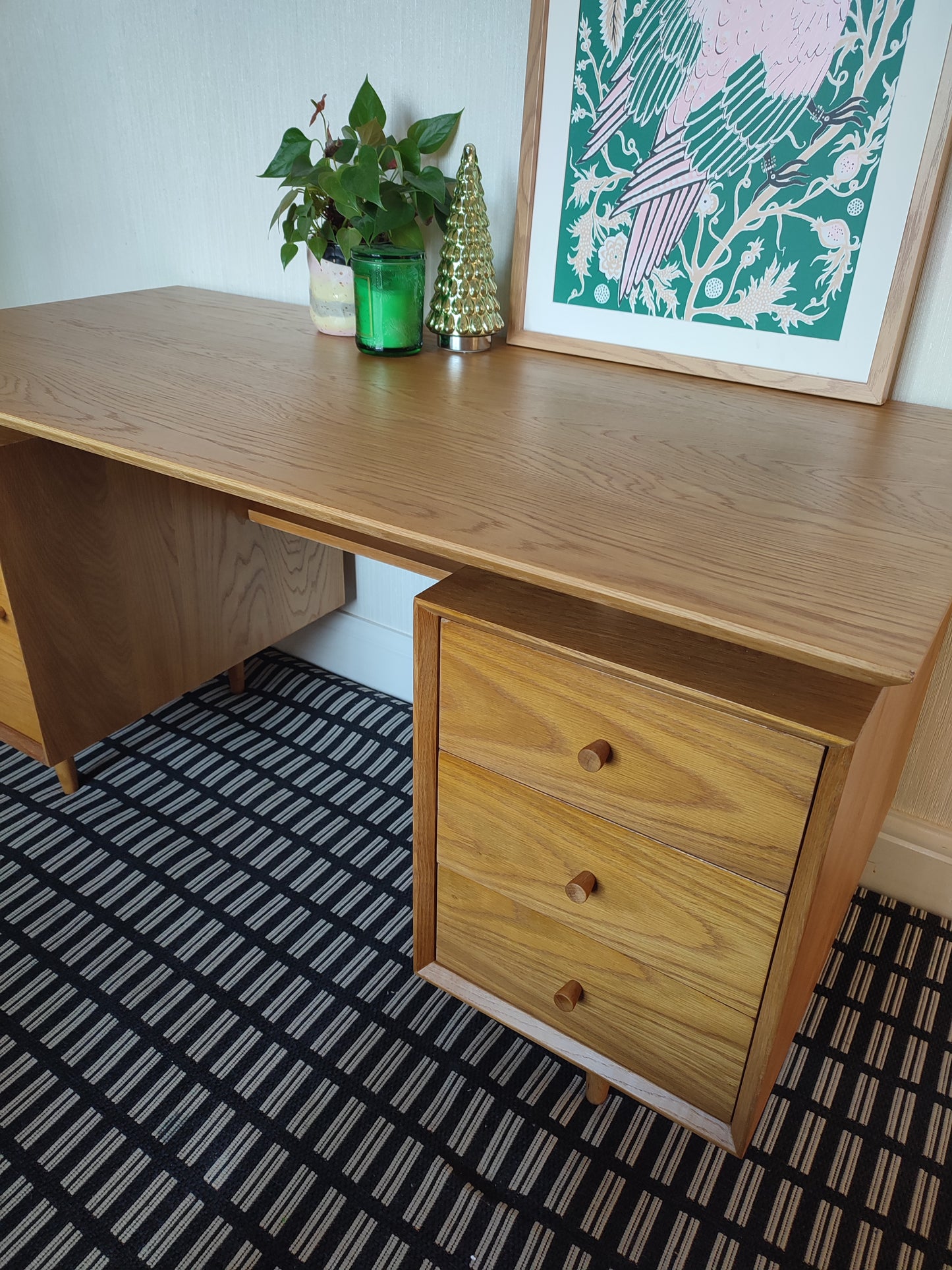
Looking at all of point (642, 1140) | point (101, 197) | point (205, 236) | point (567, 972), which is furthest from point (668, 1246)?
point (101, 197)

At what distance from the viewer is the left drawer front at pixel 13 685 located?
4.21 ft

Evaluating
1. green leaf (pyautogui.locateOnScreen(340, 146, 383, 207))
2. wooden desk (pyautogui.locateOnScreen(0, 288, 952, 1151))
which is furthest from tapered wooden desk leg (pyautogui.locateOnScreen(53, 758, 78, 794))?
green leaf (pyautogui.locateOnScreen(340, 146, 383, 207))

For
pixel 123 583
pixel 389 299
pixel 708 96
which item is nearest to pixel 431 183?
pixel 389 299

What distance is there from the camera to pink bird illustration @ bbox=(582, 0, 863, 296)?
Answer: 3.23ft

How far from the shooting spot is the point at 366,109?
48.6 inches

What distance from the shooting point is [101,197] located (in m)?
1.76

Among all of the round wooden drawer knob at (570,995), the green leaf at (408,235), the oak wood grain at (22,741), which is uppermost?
the green leaf at (408,235)

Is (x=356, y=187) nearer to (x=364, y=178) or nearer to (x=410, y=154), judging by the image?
(x=364, y=178)

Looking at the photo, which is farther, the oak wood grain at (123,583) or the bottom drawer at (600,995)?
the oak wood grain at (123,583)

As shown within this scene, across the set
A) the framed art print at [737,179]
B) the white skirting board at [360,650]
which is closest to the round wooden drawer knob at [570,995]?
the framed art print at [737,179]

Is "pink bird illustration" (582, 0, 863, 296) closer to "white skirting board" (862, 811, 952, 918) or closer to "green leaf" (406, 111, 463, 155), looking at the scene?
"green leaf" (406, 111, 463, 155)

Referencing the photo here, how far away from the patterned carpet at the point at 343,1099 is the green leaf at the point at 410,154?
1004 millimetres

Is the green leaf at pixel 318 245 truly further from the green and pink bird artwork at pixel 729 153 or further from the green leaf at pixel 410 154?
the green and pink bird artwork at pixel 729 153

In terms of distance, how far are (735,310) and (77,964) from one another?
4.00 ft
